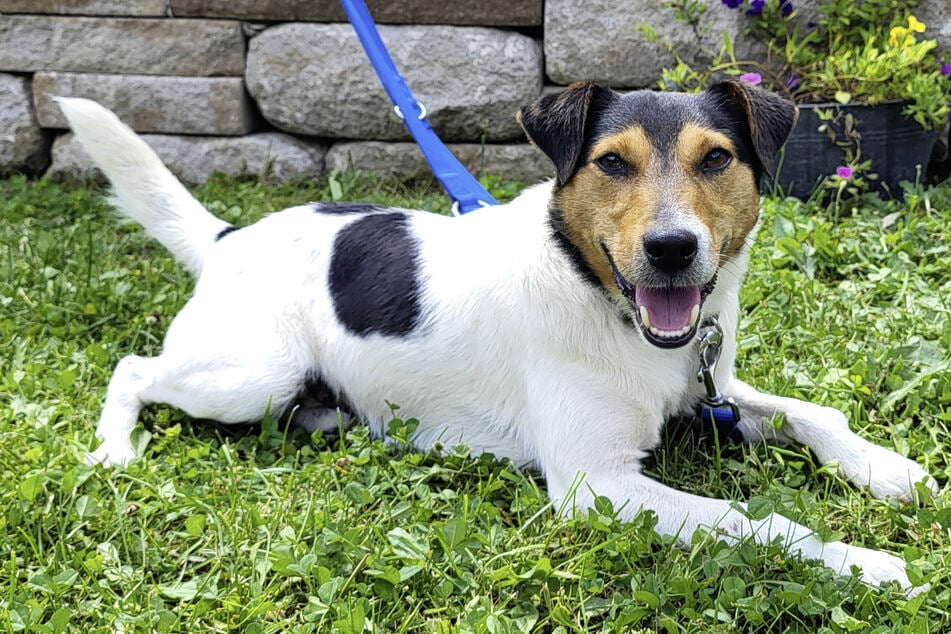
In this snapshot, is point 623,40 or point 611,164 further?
point 623,40

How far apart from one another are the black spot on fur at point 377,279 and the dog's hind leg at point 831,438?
116 cm

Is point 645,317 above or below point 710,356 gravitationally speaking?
above

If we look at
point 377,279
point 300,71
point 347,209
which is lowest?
point 377,279

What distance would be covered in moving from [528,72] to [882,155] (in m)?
2.04

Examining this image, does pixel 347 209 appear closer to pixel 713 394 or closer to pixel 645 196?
pixel 645 196

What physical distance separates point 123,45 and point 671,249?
458cm

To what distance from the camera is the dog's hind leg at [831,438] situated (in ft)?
9.41

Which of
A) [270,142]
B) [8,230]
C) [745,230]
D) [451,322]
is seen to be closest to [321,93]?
[270,142]

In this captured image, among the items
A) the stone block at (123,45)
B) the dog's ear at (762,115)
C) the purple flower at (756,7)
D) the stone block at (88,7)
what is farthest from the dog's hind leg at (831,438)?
the stone block at (88,7)

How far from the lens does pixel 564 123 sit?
112 inches

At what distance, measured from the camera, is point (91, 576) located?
2586mm

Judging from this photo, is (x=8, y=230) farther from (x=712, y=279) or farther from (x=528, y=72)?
(x=712, y=279)

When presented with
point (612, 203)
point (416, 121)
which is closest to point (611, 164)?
point (612, 203)

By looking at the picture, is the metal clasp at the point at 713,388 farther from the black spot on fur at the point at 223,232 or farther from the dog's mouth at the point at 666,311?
the black spot on fur at the point at 223,232
